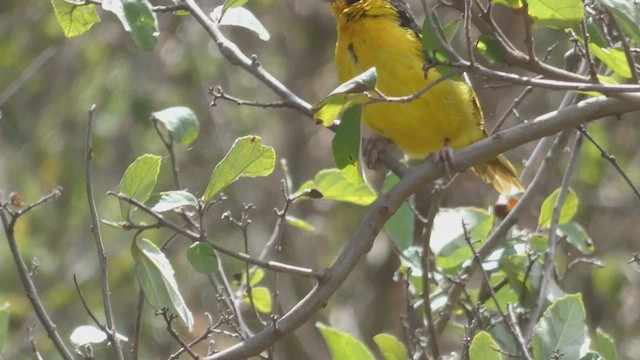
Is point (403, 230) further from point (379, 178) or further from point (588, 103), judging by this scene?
point (379, 178)

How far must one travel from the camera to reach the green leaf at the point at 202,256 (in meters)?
2.47

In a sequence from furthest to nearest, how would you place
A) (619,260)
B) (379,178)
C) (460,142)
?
(379,178), (619,260), (460,142)

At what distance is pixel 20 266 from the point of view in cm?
245

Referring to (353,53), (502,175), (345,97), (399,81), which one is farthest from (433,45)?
(502,175)

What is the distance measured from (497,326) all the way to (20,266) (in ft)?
4.79

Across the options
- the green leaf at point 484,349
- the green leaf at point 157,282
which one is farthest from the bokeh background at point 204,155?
the green leaf at point 484,349

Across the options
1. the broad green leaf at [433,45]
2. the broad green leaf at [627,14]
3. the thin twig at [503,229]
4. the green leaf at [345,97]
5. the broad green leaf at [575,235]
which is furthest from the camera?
the broad green leaf at [575,235]

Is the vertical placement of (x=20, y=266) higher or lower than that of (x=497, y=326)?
higher

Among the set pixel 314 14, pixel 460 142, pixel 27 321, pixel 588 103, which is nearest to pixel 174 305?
pixel 588 103

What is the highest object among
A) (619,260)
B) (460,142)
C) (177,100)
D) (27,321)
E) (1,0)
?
(1,0)

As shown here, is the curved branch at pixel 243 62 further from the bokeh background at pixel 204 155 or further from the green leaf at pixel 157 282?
the bokeh background at pixel 204 155

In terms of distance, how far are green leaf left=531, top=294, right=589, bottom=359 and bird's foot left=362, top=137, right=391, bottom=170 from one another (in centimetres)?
110

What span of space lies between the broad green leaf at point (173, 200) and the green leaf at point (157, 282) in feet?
0.37

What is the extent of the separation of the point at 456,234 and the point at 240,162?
112 cm
